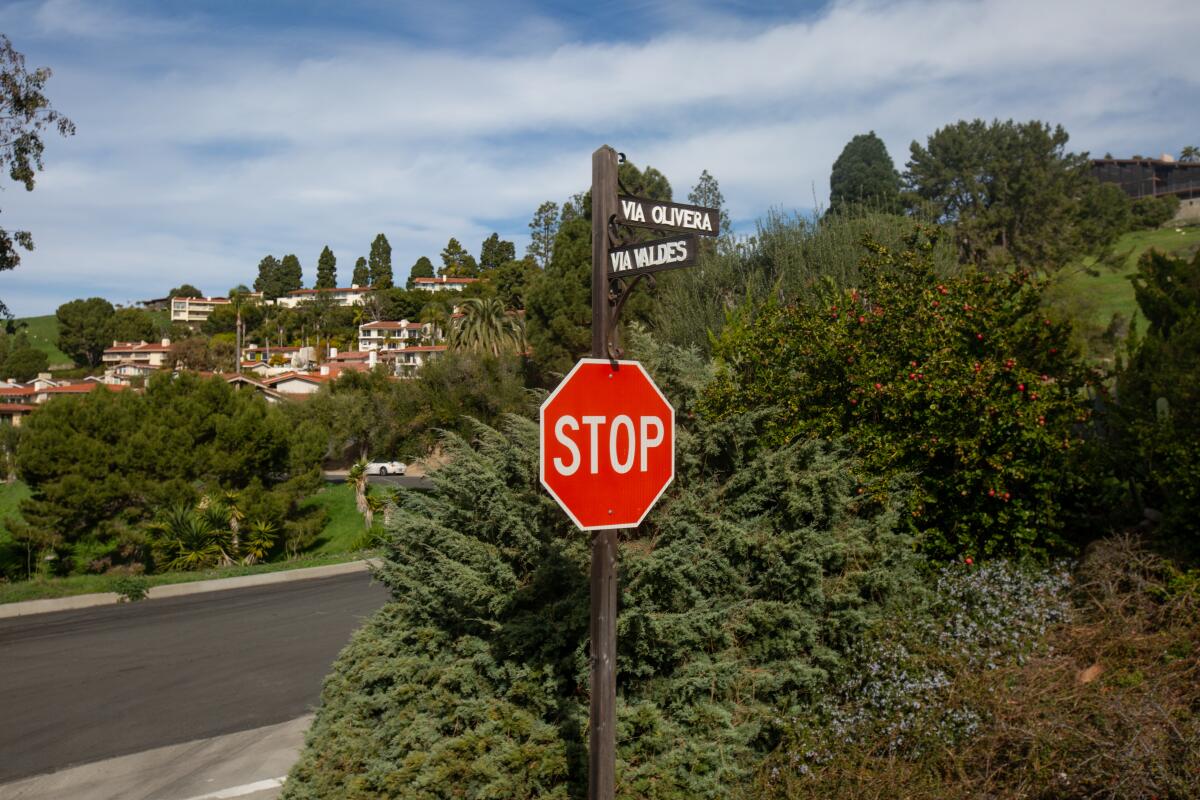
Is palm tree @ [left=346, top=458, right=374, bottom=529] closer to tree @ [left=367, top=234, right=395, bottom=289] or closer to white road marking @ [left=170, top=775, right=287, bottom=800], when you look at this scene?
white road marking @ [left=170, top=775, right=287, bottom=800]

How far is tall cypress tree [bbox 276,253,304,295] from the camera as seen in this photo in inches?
6998

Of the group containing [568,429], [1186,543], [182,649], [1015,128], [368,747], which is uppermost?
[1015,128]

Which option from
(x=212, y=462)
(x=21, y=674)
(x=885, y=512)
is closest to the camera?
(x=885, y=512)

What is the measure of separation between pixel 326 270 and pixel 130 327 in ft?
140

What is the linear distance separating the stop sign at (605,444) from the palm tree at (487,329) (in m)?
49.2

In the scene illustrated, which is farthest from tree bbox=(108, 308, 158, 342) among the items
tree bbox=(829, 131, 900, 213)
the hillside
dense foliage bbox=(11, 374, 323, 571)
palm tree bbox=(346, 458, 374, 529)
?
palm tree bbox=(346, 458, 374, 529)

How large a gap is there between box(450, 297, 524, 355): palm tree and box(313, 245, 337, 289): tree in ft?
380

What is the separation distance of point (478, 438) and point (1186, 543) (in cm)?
528

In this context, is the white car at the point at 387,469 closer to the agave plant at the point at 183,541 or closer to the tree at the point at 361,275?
the agave plant at the point at 183,541

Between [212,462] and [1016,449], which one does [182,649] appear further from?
[212,462]

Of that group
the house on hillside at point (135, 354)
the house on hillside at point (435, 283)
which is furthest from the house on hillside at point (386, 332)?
the house on hillside at point (135, 354)

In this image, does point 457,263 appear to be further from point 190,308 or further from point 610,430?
point 610,430

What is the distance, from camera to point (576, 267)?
121 feet

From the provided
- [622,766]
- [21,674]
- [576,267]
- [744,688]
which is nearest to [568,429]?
[622,766]
